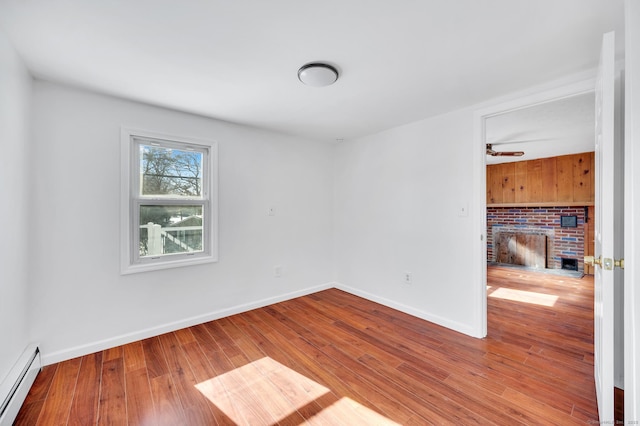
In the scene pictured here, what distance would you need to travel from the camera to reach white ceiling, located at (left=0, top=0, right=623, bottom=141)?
52.7 inches

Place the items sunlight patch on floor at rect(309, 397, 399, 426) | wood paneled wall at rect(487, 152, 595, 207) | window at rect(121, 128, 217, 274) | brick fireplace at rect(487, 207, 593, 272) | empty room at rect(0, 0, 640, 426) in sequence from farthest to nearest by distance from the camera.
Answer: brick fireplace at rect(487, 207, 593, 272), wood paneled wall at rect(487, 152, 595, 207), window at rect(121, 128, 217, 274), sunlight patch on floor at rect(309, 397, 399, 426), empty room at rect(0, 0, 640, 426)

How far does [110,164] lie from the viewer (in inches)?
92.4

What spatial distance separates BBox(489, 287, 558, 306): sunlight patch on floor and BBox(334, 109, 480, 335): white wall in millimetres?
1496

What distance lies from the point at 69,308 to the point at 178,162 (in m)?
1.50

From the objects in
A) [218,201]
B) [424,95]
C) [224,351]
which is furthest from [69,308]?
[424,95]

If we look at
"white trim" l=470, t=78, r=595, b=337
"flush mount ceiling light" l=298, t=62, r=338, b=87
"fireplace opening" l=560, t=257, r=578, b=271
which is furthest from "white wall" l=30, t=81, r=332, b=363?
"fireplace opening" l=560, t=257, r=578, b=271

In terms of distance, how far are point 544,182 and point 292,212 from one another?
16.4ft

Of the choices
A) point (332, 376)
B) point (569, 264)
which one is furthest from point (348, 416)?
point (569, 264)

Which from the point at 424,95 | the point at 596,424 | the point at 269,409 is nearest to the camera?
the point at 596,424

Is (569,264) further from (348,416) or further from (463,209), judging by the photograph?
(348,416)

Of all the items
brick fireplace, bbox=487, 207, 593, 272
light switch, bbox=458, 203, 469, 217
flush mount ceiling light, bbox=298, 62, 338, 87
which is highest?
flush mount ceiling light, bbox=298, 62, 338, 87

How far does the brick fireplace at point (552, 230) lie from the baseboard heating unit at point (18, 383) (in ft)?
23.1

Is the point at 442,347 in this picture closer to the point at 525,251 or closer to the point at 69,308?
the point at 69,308

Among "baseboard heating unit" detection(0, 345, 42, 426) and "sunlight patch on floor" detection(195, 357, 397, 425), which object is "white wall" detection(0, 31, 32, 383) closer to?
"baseboard heating unit" detection(0, 345, 42, 426)
